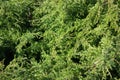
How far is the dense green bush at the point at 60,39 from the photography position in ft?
7.80

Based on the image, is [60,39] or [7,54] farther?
[7,54]

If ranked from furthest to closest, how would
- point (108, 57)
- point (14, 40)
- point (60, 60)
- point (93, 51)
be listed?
point (14, 40), point (60, 60), point (93, 51), point (108, 57)

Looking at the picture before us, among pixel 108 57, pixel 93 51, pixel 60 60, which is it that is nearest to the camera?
pixel 108 57

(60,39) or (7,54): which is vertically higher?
(60,39)

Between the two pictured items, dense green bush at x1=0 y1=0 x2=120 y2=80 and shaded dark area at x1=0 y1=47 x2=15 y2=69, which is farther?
shaded dark area at x1=0 y1=47 x2=15 y2=69

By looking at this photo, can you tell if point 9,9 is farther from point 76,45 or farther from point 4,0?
point 76,45

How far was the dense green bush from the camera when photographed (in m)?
2.38

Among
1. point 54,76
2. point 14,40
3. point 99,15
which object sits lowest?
point 54,76

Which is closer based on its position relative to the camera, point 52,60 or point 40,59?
point 52,60

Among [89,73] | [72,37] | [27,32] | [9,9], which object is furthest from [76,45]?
[9,9]

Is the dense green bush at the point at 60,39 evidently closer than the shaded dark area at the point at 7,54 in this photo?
Yes

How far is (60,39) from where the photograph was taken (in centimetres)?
265

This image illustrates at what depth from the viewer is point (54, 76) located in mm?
2461

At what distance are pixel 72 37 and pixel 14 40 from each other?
53cm
